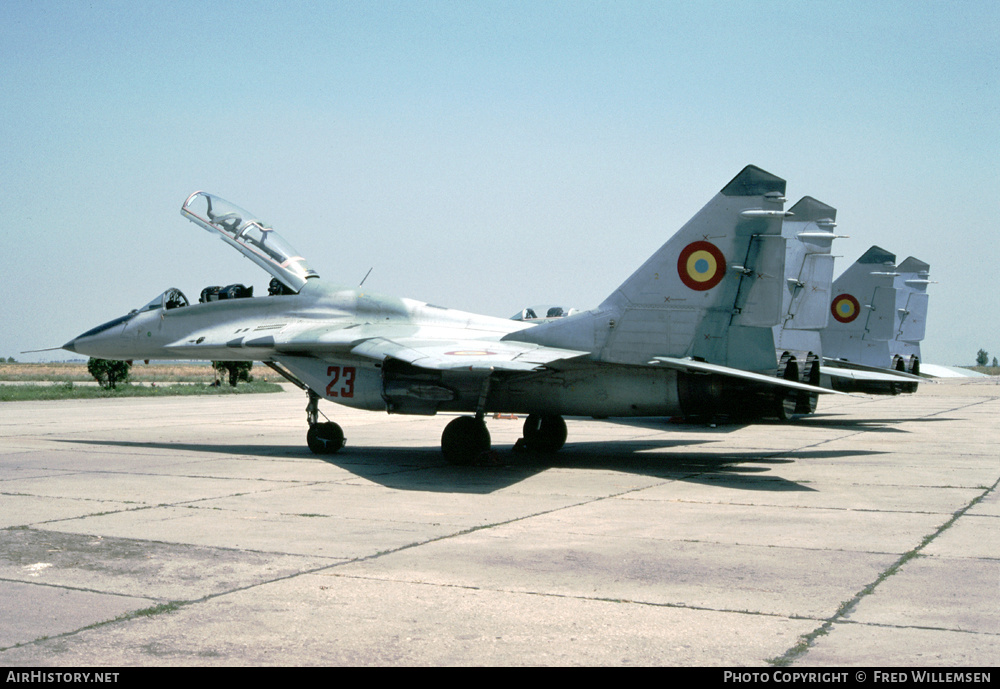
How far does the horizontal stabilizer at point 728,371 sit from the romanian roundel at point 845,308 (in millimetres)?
13939

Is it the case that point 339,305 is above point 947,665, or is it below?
above

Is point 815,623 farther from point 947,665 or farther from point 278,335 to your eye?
point 278,335

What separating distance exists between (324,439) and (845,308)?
16.0 m

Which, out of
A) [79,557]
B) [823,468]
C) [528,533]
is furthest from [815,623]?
[823,468]

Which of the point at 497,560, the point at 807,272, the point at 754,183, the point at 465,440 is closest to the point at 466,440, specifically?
the point at 465,440

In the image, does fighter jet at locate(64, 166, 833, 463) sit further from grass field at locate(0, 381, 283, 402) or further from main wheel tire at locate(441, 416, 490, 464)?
grass field at locate(0, 381, 283, 402)

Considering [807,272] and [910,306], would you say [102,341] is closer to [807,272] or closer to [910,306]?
[807,272]

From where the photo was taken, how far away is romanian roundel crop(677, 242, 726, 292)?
11688mm

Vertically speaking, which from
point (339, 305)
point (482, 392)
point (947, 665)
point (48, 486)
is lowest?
point (48, 486)

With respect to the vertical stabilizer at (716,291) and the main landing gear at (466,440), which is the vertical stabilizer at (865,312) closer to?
the vertical stabilizer at (716,291)

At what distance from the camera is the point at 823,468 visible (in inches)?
495

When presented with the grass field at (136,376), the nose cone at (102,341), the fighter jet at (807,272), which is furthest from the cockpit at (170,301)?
the grass field at (136,376)

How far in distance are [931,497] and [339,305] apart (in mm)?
8881
